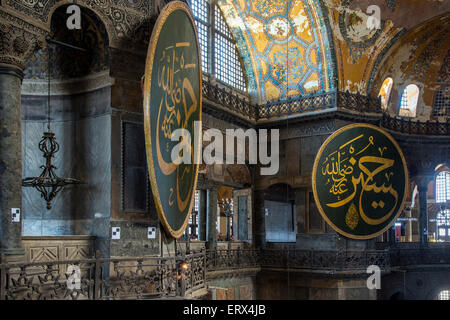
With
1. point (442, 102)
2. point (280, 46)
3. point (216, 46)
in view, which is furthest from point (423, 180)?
point (216, 46)

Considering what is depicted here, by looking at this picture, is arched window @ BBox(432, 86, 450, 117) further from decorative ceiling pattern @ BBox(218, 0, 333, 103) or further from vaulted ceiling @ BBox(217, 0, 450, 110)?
decorative ceiling pattern @ BBox(218, 0, 333, 103)

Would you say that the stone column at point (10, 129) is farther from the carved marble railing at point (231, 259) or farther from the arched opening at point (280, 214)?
the arched opening at point (280, 214)

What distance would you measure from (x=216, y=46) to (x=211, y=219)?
410cm

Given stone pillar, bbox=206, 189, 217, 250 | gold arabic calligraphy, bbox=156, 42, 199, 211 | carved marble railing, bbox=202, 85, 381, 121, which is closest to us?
gold arabic calligraphy, bbox=156, 42, 199, 211

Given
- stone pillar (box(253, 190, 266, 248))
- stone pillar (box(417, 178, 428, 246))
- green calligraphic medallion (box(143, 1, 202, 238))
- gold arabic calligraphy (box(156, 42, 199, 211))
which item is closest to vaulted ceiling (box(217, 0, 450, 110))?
stone pillar (box(253, 190, 266, 248))

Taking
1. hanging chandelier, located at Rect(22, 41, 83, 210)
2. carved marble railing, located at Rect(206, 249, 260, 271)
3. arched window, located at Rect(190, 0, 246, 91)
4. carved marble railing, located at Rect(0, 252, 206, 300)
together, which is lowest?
carved marble railing, located at Rect(206, 249, 260, 271)

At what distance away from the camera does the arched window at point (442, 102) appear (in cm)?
1411

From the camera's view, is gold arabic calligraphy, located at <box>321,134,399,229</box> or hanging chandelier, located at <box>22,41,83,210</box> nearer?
hanging chandelier, located at <box>22,41,83,210</box>

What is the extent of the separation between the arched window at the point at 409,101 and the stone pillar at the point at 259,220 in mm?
4881

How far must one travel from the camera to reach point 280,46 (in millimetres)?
12398

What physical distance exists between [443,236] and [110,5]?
74.1 ft

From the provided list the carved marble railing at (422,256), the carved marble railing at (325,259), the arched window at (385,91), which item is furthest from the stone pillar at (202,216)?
the arched window at (385,91)

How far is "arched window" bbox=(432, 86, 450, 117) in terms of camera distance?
46.3ft

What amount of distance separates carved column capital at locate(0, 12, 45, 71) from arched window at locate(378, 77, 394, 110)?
10.1 meters
